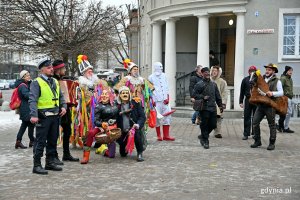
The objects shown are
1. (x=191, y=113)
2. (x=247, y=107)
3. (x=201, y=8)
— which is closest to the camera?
(x=247, y=107)

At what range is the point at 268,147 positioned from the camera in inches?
391

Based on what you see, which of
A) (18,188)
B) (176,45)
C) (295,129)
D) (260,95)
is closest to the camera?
(18,188)

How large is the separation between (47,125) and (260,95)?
4659mm

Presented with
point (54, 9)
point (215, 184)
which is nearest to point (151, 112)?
point (215, 184)

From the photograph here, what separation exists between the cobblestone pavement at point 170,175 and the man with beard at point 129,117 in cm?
39

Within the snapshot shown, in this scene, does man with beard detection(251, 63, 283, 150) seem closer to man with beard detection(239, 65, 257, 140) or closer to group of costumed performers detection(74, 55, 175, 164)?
man with beard detection(239, 65, 257, 140)

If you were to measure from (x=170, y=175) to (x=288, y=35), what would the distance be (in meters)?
10.9

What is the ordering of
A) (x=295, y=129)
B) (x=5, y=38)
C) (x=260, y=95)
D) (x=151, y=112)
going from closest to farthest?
1. (x=260, y=95)
2. (x=151, y=112)
3. (x=295, y=129)
4. (x=5, y=38)

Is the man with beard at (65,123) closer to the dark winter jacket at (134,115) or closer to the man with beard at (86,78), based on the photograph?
the man with beard at (86,78)

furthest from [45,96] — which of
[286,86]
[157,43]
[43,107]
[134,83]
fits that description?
[157,43]

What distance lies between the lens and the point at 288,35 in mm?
16609

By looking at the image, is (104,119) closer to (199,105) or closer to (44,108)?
(44,108)

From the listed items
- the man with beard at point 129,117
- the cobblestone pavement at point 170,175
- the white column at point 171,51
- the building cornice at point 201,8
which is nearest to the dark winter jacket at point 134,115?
the man with beard at point 129,117

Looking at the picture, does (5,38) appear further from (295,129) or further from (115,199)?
(115,199)
